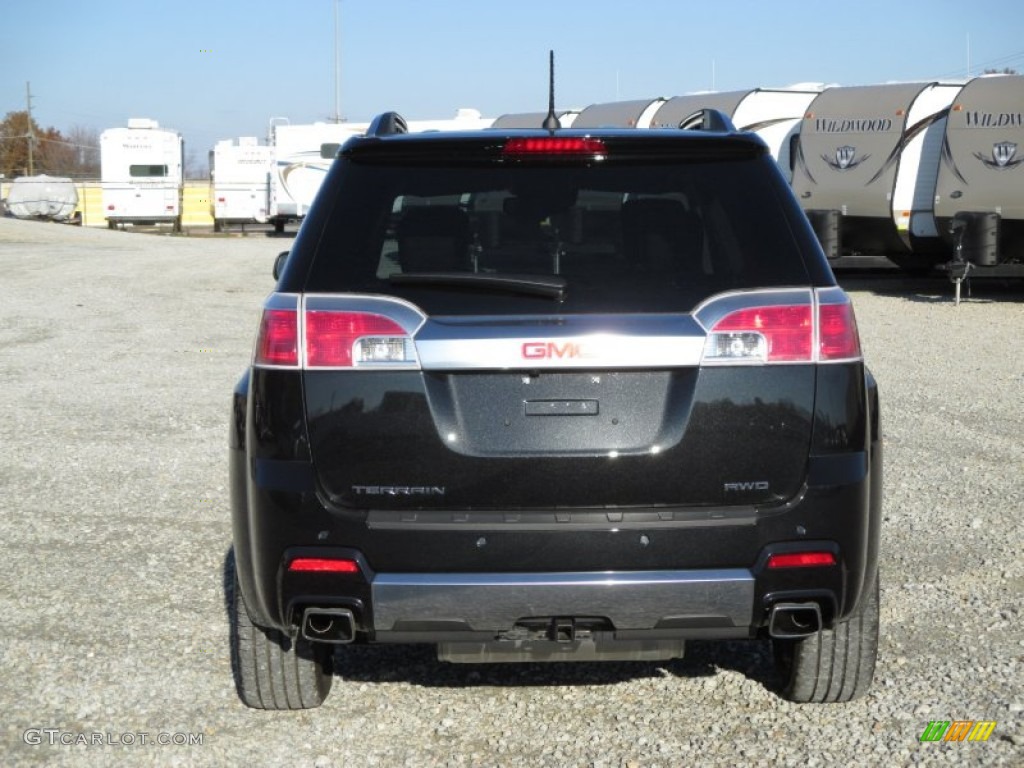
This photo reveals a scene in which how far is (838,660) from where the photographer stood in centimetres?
433

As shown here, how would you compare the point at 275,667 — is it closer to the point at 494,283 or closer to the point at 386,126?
the point at 494,283

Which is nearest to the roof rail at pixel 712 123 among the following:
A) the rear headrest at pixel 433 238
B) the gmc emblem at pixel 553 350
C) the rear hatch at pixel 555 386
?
the rear hatch at pixel 555 386

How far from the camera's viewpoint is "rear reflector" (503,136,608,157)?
389 centimetres

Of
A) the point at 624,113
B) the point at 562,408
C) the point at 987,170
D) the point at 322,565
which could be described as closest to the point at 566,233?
the point at 562,408

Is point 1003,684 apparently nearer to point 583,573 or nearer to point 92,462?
point 583,573

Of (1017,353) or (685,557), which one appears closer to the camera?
(685,557)

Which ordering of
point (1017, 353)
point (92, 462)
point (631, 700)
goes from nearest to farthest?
point (631, 700) → point (92, 462) → point (1017, 353)

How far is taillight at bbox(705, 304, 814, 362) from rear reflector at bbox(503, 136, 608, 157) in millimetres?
626

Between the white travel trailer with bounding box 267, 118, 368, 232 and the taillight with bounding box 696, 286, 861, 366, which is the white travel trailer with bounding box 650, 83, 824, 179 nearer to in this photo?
the white travel trailer with bounding box 267, 118, 368, 232

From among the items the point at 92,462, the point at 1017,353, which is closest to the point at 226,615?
the point at 92,462

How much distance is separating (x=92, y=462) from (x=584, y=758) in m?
5.28

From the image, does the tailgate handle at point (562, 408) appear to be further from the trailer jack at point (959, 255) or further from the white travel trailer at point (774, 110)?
the white travel trailer at point (774, 110)

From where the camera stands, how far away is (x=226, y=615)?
5.50 m

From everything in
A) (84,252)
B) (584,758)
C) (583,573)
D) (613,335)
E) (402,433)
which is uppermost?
(613,335)
